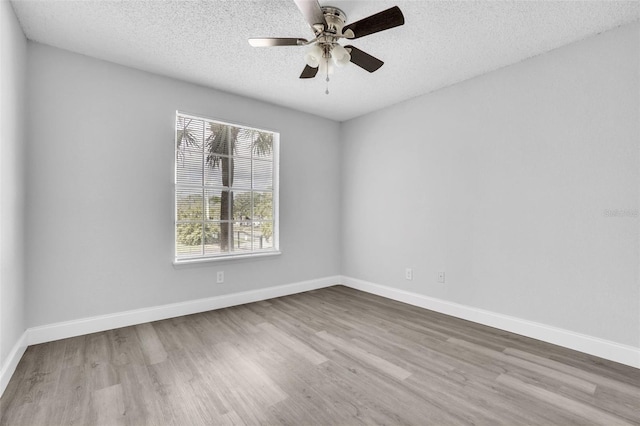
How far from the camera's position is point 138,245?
3000 millimetres

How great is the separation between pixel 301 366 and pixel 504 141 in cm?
279

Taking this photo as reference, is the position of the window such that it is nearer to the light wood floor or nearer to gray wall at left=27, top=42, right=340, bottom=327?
gray wall at left=27, top=42, right=340, bottom=327

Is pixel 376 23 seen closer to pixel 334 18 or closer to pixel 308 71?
pixel 334 18

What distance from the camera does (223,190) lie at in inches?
143

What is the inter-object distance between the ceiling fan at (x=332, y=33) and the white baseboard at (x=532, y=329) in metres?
2.62

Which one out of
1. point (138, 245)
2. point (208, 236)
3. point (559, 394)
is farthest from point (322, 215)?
point (559, 394)

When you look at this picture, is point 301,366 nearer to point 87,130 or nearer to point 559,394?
point 559,394

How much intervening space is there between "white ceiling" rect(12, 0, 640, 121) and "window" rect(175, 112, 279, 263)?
647 millimetres

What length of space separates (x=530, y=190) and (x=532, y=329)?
1276mm

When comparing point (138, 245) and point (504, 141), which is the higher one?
point (504, 141)

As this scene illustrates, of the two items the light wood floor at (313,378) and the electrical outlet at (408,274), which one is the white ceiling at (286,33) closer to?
the electrical outlet at (408,274)

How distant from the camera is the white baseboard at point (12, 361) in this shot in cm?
186

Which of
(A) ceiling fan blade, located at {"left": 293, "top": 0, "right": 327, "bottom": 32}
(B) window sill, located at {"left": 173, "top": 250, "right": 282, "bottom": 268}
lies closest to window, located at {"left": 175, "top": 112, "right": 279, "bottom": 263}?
(B) window sill, located at {"left": 173, "top": 250, "right": 282, "bottom": 268}

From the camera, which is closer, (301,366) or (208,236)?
(301,366)
